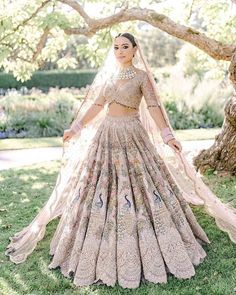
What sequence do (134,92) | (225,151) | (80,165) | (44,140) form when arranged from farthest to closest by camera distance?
(44,140) < (225,151) < (80,165) < (134,92)

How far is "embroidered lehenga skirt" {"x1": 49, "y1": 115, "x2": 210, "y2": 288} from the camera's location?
423 centimetres

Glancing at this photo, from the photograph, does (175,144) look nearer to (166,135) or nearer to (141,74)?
(166,135)

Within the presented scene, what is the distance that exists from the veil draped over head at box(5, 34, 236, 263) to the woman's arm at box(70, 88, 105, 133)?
0.14 m

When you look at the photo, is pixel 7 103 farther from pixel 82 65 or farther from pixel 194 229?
pixel 82 65

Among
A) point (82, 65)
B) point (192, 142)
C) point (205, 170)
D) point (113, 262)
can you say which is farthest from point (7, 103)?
point (82, 65)

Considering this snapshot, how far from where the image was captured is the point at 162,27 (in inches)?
277

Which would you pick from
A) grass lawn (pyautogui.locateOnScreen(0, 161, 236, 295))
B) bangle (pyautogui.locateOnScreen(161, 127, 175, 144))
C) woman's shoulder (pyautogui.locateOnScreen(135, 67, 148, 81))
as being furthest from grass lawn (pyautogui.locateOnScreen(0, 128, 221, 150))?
bangle (pyautogui.locateOnScreen(161, 127, 175, 144))

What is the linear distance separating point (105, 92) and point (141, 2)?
486 centimetres

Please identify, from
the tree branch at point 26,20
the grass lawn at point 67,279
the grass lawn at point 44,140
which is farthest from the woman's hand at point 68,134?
the grass lawn at point 44,140

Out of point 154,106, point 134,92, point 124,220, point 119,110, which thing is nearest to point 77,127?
point 119,110

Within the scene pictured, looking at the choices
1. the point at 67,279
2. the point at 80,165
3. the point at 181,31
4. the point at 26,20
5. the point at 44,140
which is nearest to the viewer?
the point at 67,279

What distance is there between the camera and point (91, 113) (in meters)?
4.88

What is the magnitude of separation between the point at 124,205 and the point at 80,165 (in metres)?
0.68

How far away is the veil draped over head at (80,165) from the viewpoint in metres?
4.90
